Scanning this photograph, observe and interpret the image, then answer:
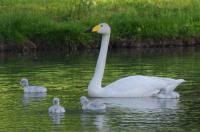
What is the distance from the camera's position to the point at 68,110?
65.8ft

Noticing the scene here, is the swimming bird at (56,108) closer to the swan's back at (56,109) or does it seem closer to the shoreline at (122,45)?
the swan's back at (56,109)

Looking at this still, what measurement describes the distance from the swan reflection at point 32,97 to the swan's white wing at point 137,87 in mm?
1461

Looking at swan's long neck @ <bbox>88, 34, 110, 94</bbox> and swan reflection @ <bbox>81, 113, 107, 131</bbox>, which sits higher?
swan's long neck @ <bbox>88, 34, 110, 94</bbox>

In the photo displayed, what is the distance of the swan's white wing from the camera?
72.9ft

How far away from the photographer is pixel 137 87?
73.1 ft

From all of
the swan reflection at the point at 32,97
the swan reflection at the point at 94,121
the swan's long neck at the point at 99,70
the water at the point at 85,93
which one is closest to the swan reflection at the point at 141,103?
the water at the point at 85,93

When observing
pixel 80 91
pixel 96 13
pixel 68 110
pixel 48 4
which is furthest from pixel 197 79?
pixel 48 4

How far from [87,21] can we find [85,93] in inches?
617

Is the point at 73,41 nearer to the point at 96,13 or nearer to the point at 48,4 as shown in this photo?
the point at 96,13

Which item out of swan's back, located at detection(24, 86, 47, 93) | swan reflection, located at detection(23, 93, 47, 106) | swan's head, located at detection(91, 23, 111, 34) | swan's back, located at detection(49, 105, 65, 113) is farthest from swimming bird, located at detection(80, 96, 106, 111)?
swan's head, located at detection(91, 23, 111, 34)

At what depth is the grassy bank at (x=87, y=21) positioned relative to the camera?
35562 mm

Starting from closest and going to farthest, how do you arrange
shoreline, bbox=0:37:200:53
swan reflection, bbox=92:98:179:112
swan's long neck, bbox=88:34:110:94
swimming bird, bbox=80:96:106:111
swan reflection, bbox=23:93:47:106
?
swimming bird, bbox=80:96:106:111
swan reflection, bbox=92:98:179:112
swan reflection, bbox=23:93:47:106
swan's long neck, bbox=88:34:110:94
shoreline, bbox=0:37:200:53

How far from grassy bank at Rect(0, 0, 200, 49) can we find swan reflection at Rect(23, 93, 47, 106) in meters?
12.5

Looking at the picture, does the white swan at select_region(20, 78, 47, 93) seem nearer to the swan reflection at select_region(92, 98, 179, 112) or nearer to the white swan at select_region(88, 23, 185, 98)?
the white swan at select_region(88, 23, 185, 98)
